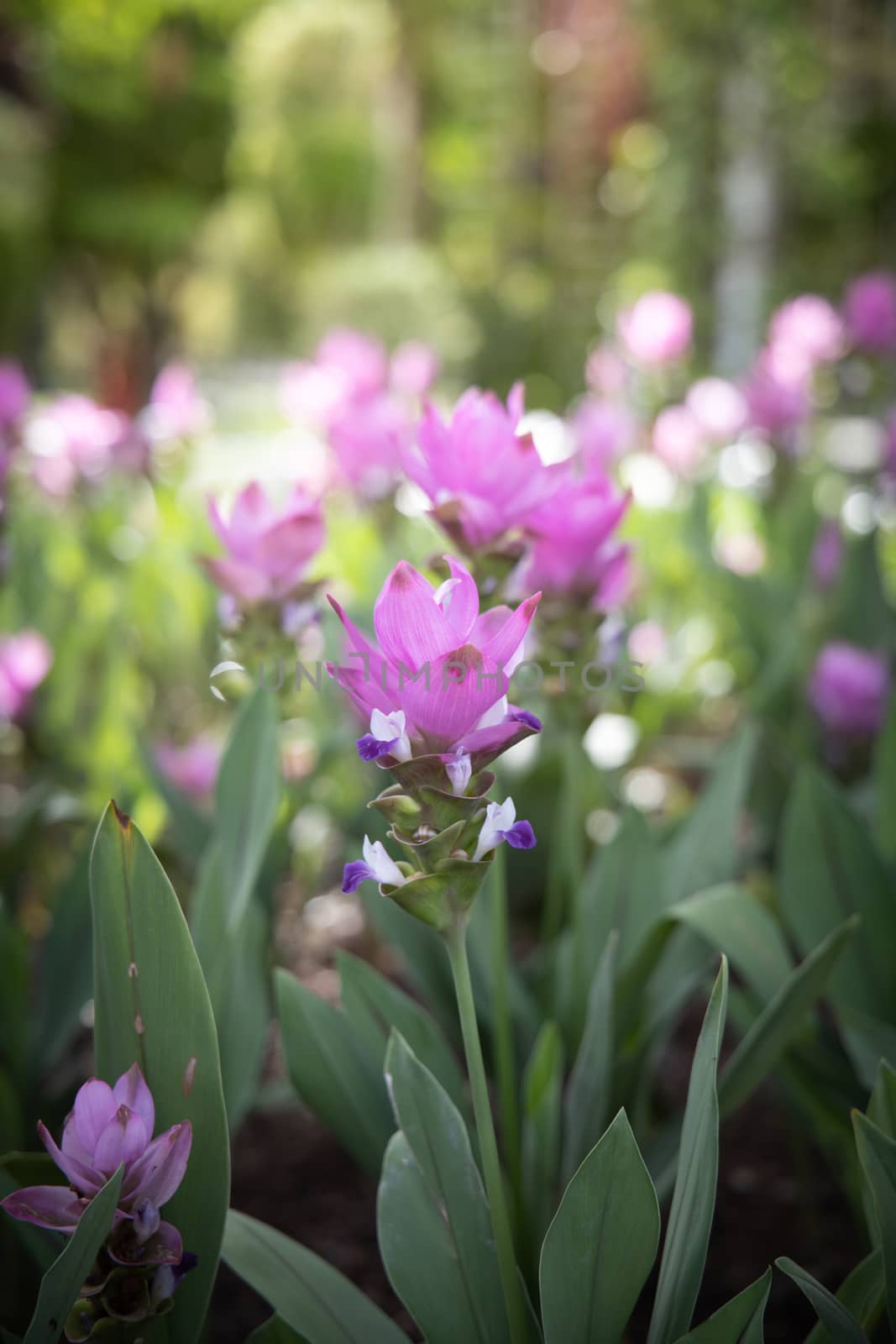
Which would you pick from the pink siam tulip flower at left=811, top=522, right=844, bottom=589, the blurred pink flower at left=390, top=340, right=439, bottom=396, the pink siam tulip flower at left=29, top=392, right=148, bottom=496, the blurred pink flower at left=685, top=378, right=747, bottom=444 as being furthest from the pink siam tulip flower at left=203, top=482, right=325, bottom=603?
the blurred pink flower at left=685, top=378, right=747, bottom=444

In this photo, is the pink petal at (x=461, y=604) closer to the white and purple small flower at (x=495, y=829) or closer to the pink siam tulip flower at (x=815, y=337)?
the white and purple small flower at (x=495, y=829)

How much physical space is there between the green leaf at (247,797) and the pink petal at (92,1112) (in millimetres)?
321

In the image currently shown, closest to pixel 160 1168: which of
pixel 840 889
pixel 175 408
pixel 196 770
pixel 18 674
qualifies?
pixel 840 889

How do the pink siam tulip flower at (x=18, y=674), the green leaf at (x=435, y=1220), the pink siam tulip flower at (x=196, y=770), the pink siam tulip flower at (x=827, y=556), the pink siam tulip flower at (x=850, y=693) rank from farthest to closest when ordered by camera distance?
1. the pink siam tulip flower at (x=827, y=556)
2. the pink siam tulip flower at (x=18, y=674)
3. the pink siam tulip flower at (x=196, y=770)
4. the pink siam tulip flower at (x=850, y=693)
5. the green leaf at (x=435, y=1220)

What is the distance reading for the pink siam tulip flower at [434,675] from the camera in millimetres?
625

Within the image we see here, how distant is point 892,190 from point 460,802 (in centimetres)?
1013

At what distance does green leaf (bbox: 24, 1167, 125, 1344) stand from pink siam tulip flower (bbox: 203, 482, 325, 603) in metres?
0.59

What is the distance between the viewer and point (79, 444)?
2.71 meters

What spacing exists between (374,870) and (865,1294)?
468 millimetres

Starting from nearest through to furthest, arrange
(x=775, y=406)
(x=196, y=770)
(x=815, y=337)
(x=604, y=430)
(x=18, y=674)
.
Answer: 1. (x=196, y=770)
2. (x=18, y=674)
3. (x=775, y=406)
4. (x=604, y=430)
5. (x=815, y=337)

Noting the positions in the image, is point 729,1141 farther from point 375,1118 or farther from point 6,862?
point 6,862

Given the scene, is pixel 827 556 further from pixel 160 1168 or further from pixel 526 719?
pixel 160 1168

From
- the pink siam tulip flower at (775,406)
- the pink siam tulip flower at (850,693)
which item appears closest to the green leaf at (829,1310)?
the pink siam tulip flower at (850,693)

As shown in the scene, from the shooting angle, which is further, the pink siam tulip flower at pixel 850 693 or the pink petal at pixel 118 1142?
the pink siam tulip flower at pixel 850 693
